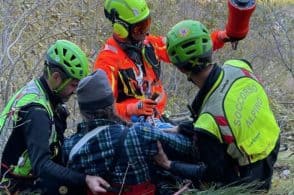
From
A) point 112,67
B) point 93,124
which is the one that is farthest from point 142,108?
point 93,124

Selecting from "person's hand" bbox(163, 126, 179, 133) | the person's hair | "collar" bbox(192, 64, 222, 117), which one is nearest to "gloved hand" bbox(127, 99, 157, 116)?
"person's hand" bbox(163, 126, 179, 133)

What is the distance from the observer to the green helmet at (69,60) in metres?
5.02

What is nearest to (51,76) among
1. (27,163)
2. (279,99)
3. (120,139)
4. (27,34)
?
(27,163)

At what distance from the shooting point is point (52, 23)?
9273mm

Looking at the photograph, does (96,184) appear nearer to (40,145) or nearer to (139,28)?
(40,145)

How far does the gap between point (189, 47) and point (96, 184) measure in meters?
1.05

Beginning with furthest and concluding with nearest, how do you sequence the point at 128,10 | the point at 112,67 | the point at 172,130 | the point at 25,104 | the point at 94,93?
the point at 128,10 → the point at 112,67 → the point at 172,130 → the point at 25,104 → the point at 94,93

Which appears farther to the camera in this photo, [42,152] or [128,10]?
[128,10]

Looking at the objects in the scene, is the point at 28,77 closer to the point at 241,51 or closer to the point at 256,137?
the point at 256,137

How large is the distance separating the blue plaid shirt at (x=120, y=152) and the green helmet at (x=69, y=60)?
25.7 inches

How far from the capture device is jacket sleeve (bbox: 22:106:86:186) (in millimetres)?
4438

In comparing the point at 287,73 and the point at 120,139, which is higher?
the point at 120,139

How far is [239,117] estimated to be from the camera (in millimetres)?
4359

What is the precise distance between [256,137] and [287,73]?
9249mm
